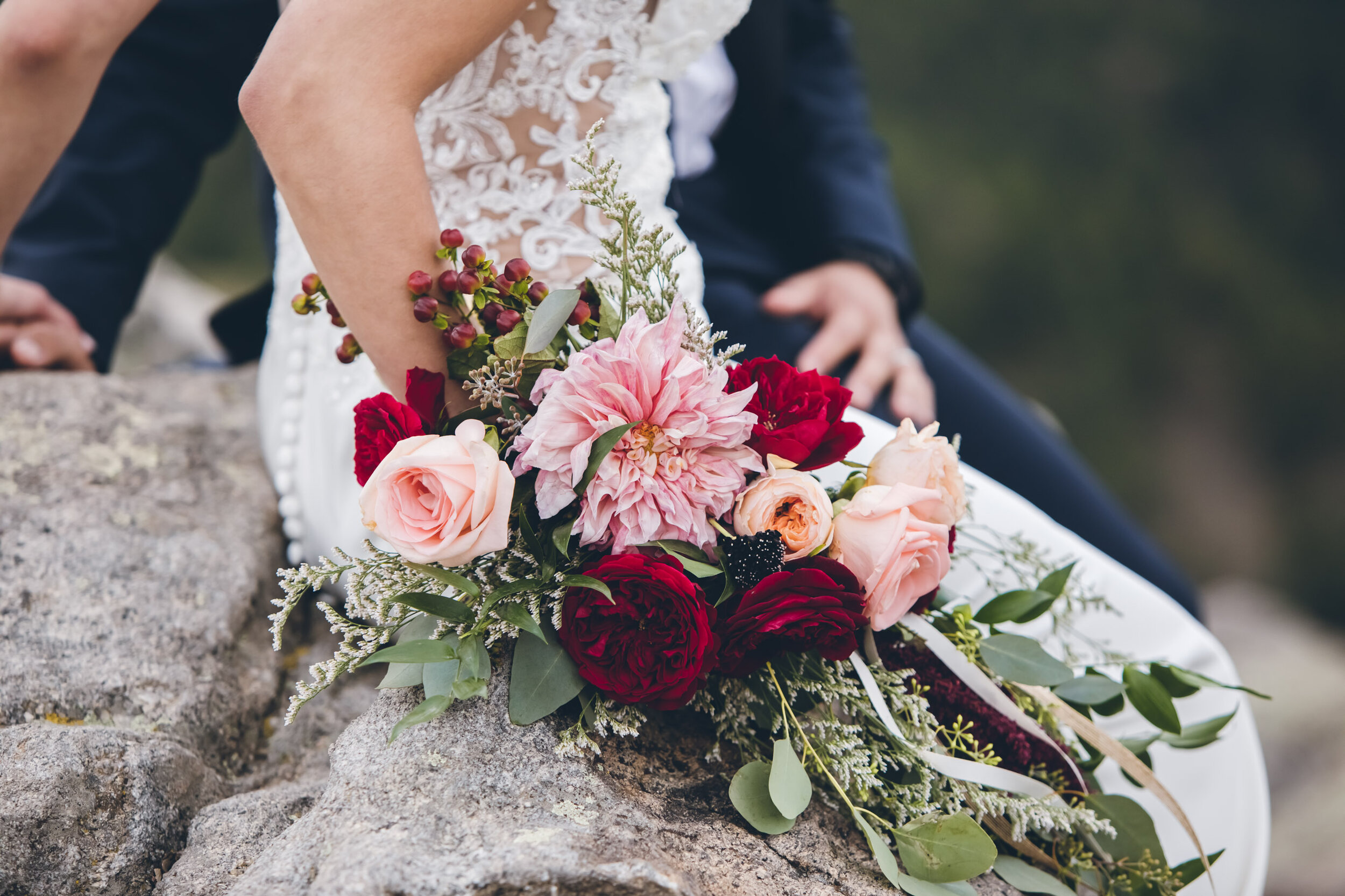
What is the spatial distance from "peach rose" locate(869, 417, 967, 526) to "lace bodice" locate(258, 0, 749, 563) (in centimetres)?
49

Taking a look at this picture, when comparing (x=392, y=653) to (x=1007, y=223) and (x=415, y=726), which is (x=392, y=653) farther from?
(x=1007, y=223)

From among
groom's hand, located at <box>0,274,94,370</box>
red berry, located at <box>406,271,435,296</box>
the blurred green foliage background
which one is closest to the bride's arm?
red berry, located at <box>406,271,435,296</box>

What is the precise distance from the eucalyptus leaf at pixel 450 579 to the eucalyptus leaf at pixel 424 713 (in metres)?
0.10

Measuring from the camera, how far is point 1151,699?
3.35 ft

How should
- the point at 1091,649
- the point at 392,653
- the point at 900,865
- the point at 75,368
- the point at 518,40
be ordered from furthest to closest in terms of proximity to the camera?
the point at 75,368
the point at 1091,649
the point at 518,40
the point at 900,865
the point at 392,653

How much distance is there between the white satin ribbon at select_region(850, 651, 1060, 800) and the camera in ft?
2.98

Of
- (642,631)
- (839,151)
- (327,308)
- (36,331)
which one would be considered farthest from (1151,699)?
(36,331)

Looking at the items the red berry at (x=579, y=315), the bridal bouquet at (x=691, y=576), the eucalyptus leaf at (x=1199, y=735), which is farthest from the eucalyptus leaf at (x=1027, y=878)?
the red berry at (x=579, y=315)

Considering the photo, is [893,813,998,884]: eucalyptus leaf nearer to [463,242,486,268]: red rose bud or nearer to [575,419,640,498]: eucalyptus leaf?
[575,419,640,498]: eucalyptus leaf

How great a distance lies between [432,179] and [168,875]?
2.95 feet

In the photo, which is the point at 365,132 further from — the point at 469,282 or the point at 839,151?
the point at 839,151

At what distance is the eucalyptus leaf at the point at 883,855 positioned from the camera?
0.85m

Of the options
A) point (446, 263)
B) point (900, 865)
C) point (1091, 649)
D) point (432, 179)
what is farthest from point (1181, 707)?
point (432, 179)

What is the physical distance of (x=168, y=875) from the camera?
93 cm
